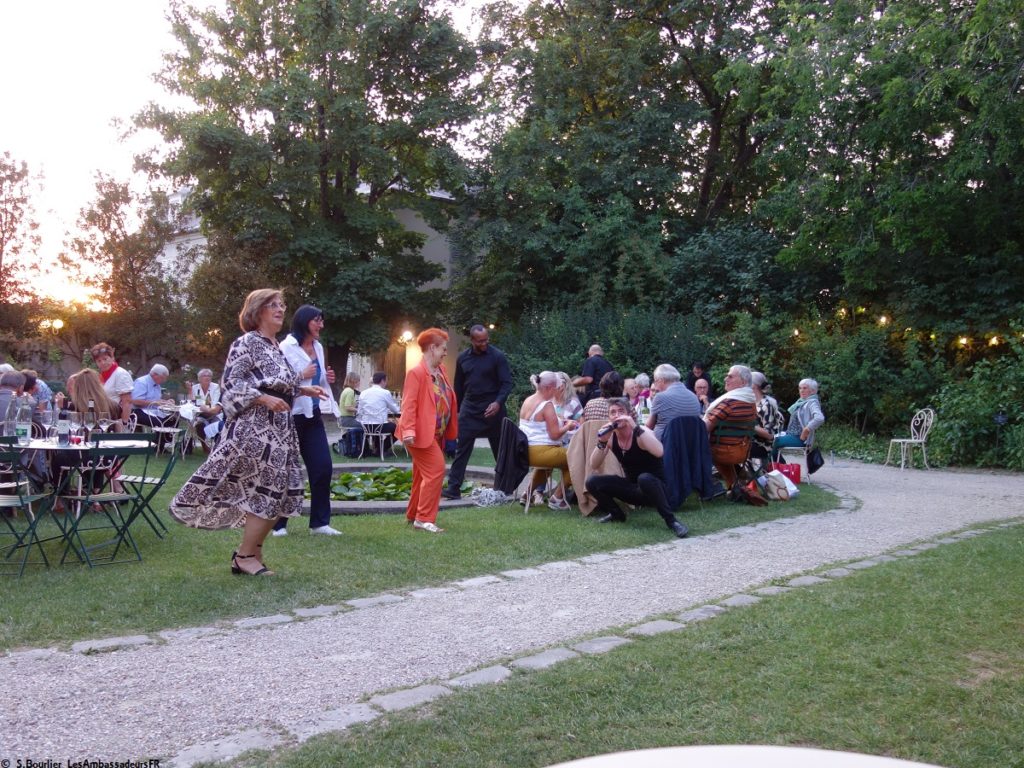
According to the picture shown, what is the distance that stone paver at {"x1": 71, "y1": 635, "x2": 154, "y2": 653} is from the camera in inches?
157

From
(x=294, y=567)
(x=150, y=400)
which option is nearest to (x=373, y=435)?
(x=150, y=400)

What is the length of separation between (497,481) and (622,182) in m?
14.8

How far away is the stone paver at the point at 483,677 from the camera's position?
3561 millimetres

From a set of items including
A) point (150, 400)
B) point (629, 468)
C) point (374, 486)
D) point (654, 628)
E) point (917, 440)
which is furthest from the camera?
point (917, 440)

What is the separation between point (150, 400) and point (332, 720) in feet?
33.8

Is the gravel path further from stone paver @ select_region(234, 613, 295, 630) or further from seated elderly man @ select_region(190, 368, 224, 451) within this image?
seated elderly man @ select_region(190, 368, 224, 451)

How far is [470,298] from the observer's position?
80.0 feet

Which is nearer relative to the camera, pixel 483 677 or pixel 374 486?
pixel 483 677

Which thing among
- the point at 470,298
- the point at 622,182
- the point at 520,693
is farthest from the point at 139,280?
the point at 520,693

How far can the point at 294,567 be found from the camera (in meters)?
5.73

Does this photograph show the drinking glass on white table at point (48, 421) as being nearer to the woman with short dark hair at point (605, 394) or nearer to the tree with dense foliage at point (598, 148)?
the woman with short dark hair at point (605, 394)

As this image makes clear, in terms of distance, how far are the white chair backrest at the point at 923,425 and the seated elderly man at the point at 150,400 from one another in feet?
39.4

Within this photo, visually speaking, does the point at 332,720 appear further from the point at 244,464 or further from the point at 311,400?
the point at 311,400

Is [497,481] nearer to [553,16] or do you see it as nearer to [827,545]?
[827,545]
